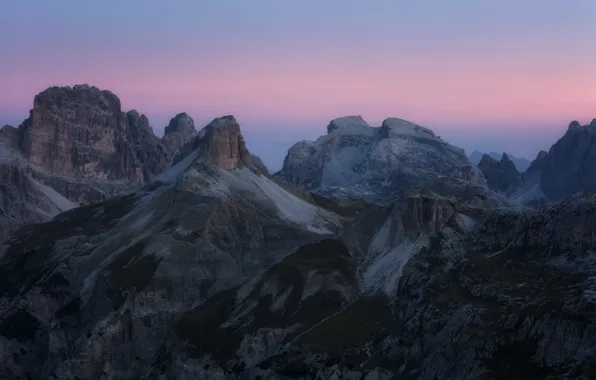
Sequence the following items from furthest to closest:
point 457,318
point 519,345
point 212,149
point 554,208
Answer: point 212,149, point 554,208, point 457,318, point 519,345

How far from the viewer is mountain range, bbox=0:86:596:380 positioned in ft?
285

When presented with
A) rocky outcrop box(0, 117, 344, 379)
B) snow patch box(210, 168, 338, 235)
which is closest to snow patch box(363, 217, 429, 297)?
rocky outcrop box(0, 117, 344, 379)

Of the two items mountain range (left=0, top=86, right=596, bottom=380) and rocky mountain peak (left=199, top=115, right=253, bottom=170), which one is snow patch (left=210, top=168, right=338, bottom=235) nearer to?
mountain range (left=0, top=86, right=596, bottom=380)

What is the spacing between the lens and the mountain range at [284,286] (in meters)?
86.8

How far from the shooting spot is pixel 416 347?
9256 centimetres

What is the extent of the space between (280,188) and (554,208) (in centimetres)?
8187

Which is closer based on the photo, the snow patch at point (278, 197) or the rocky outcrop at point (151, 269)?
the rocky outcrop at point (151, 269)

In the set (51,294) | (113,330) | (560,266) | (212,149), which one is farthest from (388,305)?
(212,149)

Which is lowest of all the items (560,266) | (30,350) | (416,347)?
(30,350)

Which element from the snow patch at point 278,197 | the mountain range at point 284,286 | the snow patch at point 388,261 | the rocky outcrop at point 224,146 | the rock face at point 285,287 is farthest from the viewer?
the rocky outcrop at point 224,146

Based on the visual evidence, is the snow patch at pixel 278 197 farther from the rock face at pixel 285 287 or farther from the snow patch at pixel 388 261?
the snow patch at pixel 388 261

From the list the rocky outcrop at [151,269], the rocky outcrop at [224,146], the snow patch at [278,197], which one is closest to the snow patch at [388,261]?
the rocky outcrop at [151,269]

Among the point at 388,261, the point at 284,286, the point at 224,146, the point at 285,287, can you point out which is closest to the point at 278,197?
the point at 224,146

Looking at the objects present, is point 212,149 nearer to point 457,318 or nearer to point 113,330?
point 113,330
